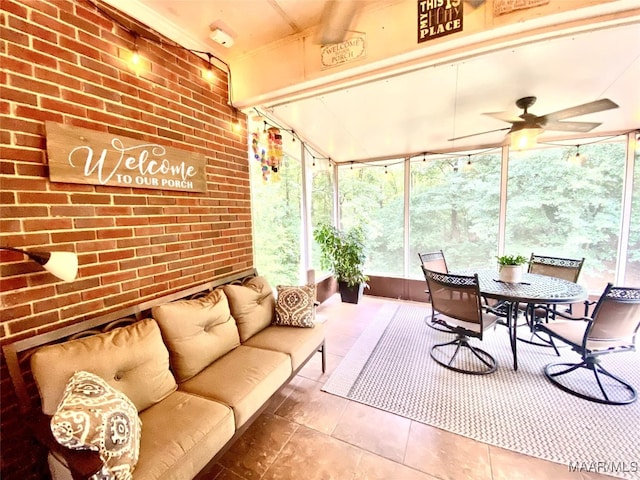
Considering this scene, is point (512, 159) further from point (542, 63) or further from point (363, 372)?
point (363, 372)

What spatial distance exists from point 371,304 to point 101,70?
157 inches

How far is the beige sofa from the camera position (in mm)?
1153

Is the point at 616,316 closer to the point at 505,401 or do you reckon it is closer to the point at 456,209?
the point at 505,401

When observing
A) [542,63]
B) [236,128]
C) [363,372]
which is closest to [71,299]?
[236,128]

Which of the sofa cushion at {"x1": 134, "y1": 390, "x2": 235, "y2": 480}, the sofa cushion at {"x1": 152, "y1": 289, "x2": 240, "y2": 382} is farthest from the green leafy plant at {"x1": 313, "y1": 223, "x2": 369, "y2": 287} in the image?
the sofa cushion at {"x1": 134, "y1": 390, "x2": 235, "y2": 480}

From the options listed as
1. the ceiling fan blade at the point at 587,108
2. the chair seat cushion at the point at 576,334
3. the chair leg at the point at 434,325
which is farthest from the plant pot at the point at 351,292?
the ceiling fan blade at the point at 587,108

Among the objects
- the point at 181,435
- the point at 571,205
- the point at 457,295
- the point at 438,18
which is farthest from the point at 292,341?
the point at 571,205

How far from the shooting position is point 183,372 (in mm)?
1656

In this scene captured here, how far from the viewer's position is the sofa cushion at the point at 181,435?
1.09 metres

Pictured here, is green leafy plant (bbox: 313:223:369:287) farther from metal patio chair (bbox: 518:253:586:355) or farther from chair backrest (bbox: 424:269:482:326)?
metal patio chair (bbox: 518:253:586:355)

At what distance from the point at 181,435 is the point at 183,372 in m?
0.49

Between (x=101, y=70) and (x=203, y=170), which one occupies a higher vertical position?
(x=101, y=70)

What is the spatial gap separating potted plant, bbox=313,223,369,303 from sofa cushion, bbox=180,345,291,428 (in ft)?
7.85

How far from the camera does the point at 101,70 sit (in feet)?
5.08
